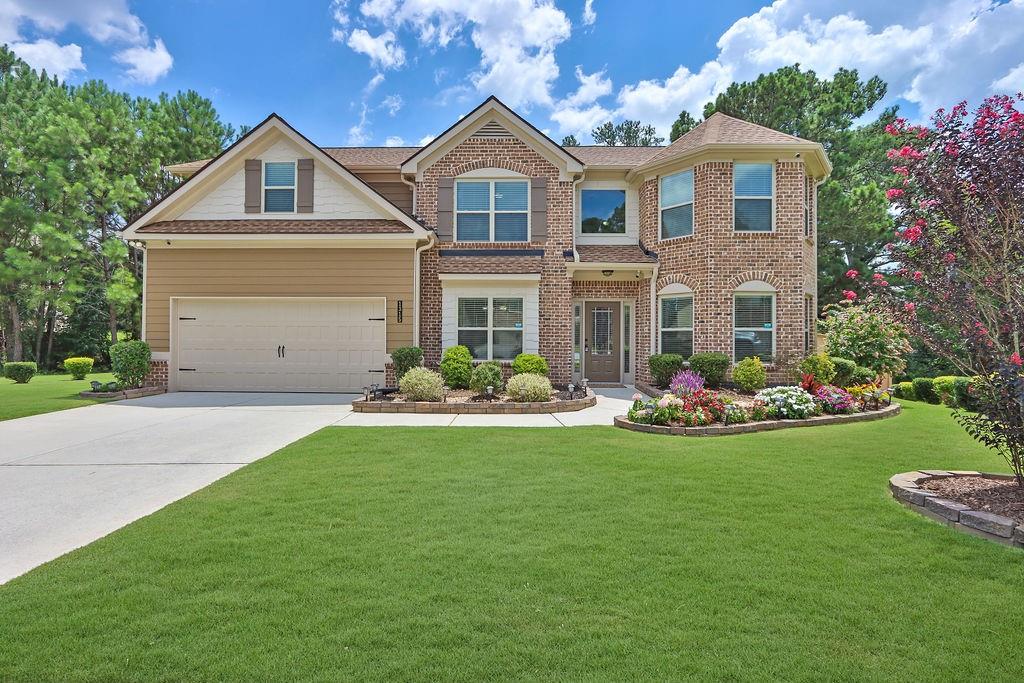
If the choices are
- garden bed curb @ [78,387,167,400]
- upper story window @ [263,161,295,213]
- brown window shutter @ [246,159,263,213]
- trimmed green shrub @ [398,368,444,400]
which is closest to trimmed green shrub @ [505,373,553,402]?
trimmed green shrub @ [398,368,444,400]

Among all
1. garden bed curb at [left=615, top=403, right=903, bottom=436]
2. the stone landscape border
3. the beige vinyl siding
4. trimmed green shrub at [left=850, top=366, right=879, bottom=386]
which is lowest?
the stone landscape border

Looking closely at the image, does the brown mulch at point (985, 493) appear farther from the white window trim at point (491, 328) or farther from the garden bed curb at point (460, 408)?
the white window trim at point (491, 328)

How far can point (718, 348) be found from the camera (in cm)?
1306

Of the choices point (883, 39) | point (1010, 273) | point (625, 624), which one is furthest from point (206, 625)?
point (883, 39)

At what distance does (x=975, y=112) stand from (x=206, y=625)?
6916 millimetres

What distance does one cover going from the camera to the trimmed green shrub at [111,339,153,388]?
12.3m

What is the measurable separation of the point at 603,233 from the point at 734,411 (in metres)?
8.15

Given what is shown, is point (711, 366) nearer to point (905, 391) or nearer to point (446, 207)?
point (905, 391)

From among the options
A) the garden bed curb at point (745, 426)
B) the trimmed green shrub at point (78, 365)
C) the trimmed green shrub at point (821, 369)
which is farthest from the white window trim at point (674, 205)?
the trimmed green shrub at point (78, 365)

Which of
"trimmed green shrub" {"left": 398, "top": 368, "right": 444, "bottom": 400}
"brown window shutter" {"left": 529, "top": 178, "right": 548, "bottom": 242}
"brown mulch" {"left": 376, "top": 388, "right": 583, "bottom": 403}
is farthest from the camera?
"brown window shutter" {"left": 529, "top": 178, "right": 548, "bottom": 242}

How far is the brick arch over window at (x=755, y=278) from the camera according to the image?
13039mm

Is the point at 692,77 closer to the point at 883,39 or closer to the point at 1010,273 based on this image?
the point at 883,39

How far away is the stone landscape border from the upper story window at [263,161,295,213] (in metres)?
13.9

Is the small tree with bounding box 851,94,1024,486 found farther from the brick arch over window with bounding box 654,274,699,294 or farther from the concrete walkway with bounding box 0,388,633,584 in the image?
the brick arch over window with bounding box 654,274,699,294
